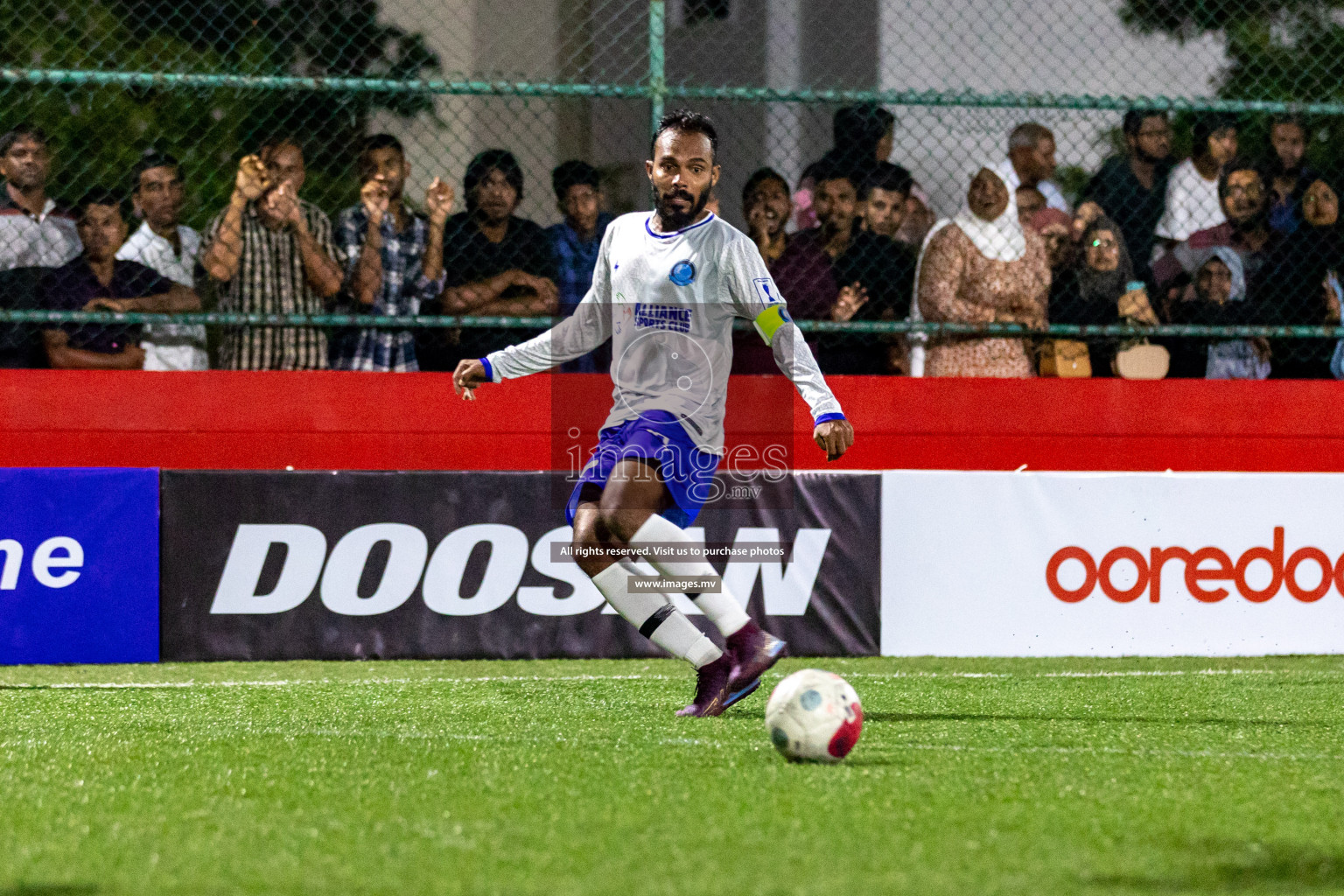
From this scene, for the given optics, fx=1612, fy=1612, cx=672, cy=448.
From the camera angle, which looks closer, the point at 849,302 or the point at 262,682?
the point at 262,682

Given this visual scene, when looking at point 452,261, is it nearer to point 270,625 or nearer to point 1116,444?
point 270,625

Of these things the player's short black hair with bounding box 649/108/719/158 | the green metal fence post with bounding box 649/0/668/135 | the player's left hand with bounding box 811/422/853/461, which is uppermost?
the green metal fence post with bounding box 649/0/668/135

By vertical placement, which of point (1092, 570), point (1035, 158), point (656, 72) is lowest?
point (1092, 570)

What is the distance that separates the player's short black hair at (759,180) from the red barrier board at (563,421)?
99 cm

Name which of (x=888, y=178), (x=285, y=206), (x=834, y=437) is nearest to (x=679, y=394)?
(x=834, y=437)

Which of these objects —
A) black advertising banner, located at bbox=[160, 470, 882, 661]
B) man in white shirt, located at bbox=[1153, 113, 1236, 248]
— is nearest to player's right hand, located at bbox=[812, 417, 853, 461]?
black advertising banner, located at bbox=[160, 470, 882, 661]

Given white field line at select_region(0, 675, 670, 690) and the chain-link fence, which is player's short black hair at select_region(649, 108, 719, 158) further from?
the chain-link fence

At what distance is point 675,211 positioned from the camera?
5.56 metres

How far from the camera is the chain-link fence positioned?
8.20 metres

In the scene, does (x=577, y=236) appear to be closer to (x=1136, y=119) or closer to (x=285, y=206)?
(x=285, y=206)

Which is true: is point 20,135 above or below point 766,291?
above

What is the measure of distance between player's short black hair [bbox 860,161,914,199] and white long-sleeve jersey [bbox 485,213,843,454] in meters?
3.28

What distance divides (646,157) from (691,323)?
4.07m

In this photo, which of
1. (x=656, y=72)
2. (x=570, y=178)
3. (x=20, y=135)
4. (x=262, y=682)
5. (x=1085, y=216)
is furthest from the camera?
(x=1085, y=216)
